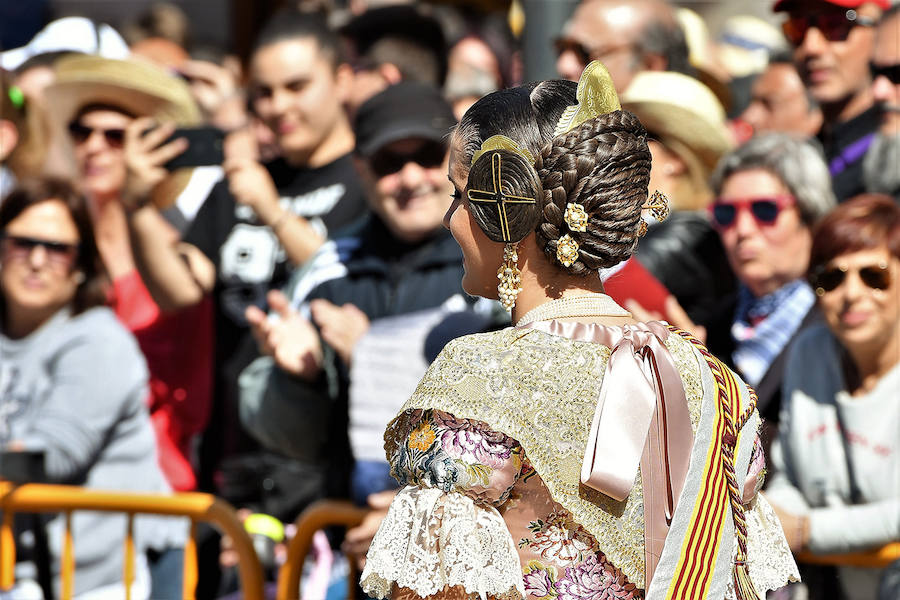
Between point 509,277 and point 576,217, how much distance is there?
0.17 m

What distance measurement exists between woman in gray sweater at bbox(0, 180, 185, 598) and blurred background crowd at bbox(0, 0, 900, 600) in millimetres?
10

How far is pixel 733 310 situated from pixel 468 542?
2.65 meters

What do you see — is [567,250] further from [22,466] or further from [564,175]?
[22,466]

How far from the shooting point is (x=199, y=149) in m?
5.32

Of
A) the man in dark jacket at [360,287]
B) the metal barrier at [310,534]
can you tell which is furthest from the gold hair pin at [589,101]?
the metal barrier at [310,534]

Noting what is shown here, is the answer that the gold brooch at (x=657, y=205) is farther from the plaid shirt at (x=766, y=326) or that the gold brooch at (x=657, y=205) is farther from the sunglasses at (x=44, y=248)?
the sunglasses at (x=44, y=248)

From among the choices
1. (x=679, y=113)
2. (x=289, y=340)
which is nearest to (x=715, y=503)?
(x=289, y=340)

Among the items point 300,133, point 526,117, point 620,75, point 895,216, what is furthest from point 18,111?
point 526,117

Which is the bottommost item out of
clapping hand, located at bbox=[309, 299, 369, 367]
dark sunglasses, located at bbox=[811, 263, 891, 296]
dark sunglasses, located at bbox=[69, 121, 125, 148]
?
clapping hand, located at bbox=[309, 299, 369, 367]

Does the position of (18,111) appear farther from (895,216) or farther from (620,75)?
(895,216)

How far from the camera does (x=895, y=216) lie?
12.9 ft

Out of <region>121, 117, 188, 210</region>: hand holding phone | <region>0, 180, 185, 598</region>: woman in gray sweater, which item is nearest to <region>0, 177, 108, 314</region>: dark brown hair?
<region>0, 180, 185, 598</region>: woman in gray sweater

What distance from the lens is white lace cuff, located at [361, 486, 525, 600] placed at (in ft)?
6.50

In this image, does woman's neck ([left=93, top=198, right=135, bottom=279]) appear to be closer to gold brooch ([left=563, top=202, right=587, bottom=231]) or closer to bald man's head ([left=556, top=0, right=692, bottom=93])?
bald man's head ([left=556, top=0, right=692, bottom=93])
